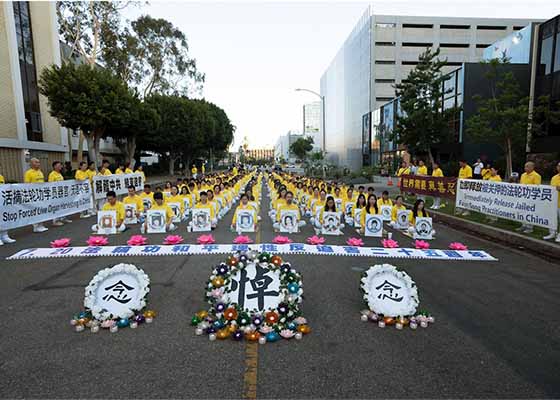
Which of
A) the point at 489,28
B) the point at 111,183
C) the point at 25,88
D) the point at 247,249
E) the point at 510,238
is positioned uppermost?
the point at 489,28

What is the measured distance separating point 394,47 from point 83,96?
48.2 m

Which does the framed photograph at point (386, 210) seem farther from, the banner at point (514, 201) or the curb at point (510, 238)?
the banner at point (514, 201)

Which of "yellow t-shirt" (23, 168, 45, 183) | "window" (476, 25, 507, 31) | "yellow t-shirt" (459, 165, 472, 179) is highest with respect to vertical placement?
"window" (476, 25, 507, 31)

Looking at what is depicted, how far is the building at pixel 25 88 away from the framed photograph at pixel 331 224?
21897 mm

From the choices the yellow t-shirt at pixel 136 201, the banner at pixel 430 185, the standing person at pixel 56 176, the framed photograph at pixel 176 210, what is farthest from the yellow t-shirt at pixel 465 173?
the standing person at pixel 56 176

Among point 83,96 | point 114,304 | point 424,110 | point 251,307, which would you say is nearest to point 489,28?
point 424,110

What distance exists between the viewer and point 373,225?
371 inches

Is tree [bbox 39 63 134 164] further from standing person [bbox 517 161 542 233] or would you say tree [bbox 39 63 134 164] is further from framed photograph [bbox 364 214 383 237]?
standing person [bbox 517 161 542 233]

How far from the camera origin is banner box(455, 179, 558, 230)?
811 centimetres

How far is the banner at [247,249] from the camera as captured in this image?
7.29m

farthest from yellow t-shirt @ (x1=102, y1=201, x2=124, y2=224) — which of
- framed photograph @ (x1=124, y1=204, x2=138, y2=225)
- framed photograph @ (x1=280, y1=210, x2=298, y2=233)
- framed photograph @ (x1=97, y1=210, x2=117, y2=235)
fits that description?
framed photograph @ (x1=280, y1=210, x2=298, y2=233)

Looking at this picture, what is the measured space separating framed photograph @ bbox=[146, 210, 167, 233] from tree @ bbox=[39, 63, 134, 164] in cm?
1696

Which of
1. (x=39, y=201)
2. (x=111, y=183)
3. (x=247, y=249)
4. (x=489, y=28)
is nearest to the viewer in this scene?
(x=247, y=249)

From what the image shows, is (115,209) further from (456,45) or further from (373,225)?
(456,45)
